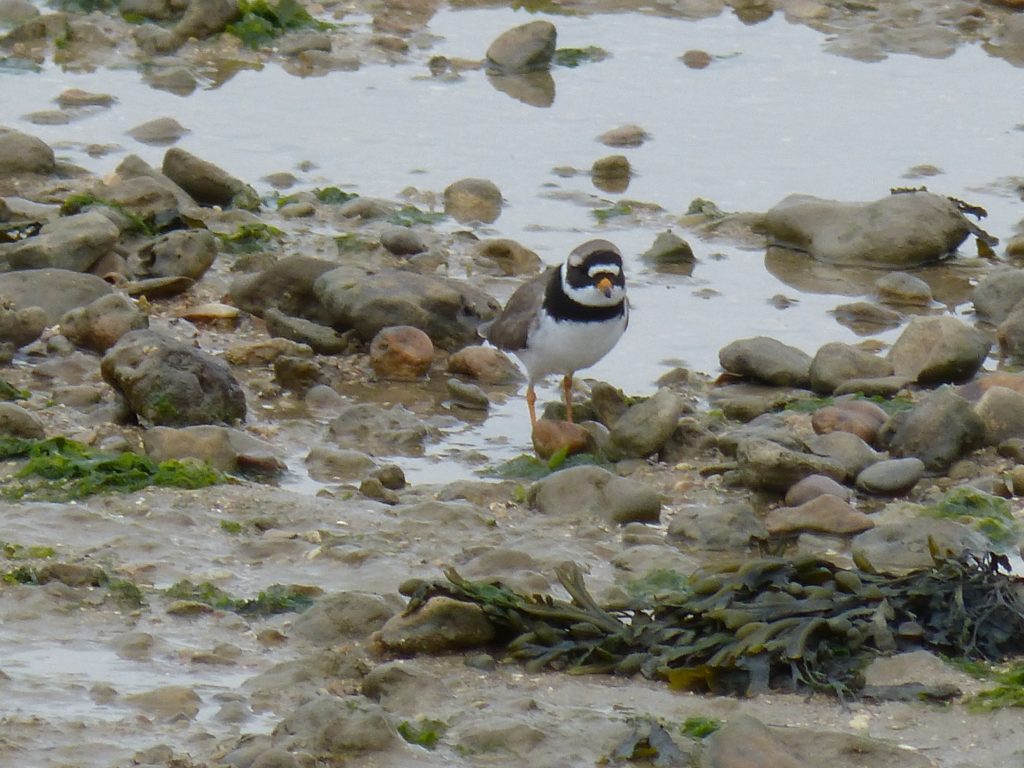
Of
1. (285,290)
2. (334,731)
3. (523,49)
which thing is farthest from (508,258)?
(334,731)

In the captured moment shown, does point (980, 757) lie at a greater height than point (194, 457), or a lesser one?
greater

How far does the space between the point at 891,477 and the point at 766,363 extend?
148 centimetres

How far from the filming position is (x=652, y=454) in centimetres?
763

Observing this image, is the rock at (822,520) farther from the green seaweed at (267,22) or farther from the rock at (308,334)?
A: the green seaweed at (267,22)

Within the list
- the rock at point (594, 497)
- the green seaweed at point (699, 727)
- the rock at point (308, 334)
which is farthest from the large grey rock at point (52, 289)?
the green seaweed at point (699, 727)

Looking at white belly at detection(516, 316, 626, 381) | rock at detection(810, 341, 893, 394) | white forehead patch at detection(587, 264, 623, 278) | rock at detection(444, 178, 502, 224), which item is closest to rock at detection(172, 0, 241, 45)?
rock at detection(444, 178, 502, 224)

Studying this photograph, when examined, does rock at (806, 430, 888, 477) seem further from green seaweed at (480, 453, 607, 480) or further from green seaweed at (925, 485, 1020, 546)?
green seaweed at (480, 453, 607, 480)

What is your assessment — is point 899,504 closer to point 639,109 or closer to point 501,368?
point 501,368

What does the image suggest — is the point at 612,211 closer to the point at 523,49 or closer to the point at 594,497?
the point at 523,49

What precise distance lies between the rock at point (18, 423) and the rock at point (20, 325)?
4.01ft

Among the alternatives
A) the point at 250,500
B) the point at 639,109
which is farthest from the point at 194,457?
the point at 639,109

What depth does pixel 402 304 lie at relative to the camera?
8836 millimetres

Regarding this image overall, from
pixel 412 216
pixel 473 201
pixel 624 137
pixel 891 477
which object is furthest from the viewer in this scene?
pixel 624 137

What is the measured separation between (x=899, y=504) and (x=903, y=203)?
3.85 m
